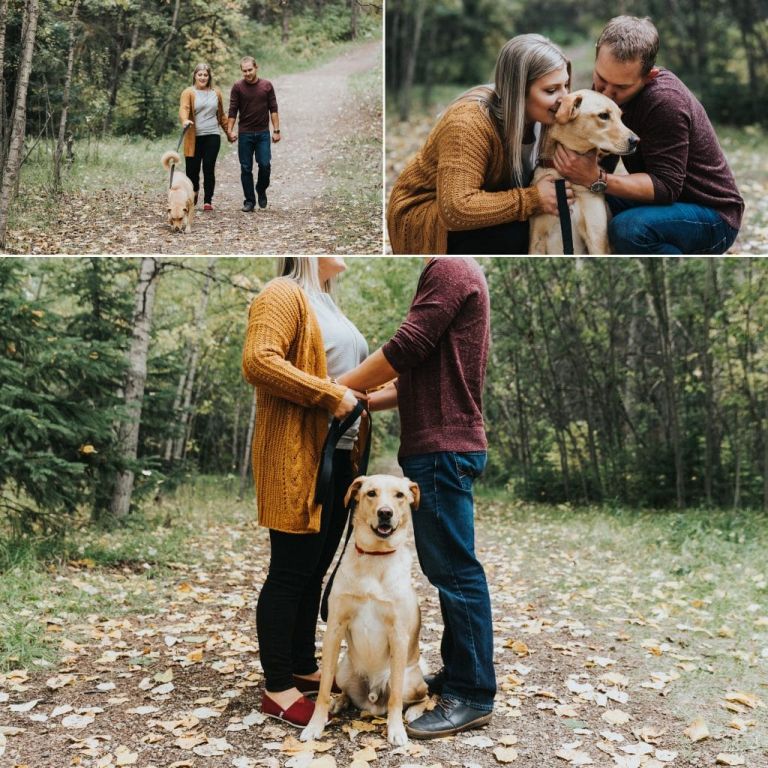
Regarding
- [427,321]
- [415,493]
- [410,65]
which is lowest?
[415,493]

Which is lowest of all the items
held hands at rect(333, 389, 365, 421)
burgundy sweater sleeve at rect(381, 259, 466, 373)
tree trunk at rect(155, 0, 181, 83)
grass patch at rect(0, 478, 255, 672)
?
grass patch at rect(0, 478, 255, 672)

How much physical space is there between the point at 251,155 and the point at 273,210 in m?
0.29

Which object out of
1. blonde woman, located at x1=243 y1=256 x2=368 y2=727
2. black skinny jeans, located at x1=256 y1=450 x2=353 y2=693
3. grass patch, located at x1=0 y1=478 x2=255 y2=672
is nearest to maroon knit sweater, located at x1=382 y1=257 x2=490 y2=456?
blonde woman, located at x1=243 y1=256 x2=368 y2=727

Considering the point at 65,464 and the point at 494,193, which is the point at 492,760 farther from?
the point at 65,464

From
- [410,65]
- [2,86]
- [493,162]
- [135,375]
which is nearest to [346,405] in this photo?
[493,162]

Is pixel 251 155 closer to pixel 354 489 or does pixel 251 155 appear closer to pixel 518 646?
pixel 354 489

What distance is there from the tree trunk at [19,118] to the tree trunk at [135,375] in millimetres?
3225

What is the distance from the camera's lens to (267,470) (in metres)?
2.98

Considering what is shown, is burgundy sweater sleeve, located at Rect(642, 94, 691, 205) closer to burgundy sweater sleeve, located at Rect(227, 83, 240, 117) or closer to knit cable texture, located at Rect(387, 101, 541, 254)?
knit cable texture, located at Rect(387, 101, 541, 254)

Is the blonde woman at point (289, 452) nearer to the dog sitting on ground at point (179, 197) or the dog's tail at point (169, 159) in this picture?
the dog sitting on ground at point (179, 197)

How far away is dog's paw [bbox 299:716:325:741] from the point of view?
112 inches

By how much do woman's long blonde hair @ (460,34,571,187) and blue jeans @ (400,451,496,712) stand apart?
48.2 inches

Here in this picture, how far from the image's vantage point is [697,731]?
2.98 m

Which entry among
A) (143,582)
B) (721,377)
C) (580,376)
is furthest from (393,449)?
(143,582)
